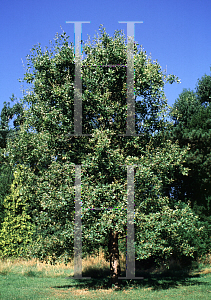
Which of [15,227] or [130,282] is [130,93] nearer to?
[130,282]

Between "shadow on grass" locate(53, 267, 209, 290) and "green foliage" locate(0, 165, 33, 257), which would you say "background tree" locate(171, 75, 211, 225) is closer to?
"shadow on grass" locate(53, 267, 209, 290)

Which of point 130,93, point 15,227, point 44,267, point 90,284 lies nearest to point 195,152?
point 130,93

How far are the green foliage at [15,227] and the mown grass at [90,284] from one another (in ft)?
3.89

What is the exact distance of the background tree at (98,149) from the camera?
44.3 feet

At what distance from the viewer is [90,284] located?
1798 cm

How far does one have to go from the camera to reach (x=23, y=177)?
1620cm

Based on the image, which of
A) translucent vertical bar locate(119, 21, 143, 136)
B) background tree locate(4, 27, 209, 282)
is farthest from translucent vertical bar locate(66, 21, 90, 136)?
translucent vertical bar locate(119, 21, 143, 136)

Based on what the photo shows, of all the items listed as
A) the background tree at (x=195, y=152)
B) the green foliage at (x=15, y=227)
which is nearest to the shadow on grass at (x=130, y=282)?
the background tree at (x=195, y=152)

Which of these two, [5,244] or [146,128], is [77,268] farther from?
[146,128]

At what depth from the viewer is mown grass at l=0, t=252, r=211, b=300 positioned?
45.6 ft

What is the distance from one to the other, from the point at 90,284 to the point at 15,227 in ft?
38.1

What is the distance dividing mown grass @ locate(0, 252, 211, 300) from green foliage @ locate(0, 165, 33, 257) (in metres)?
1.19

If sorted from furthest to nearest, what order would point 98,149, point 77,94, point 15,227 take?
point 15,227
point 77,94
point 98,149

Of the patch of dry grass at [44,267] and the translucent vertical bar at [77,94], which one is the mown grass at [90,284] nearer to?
the patch of dry grass at [44,267]
